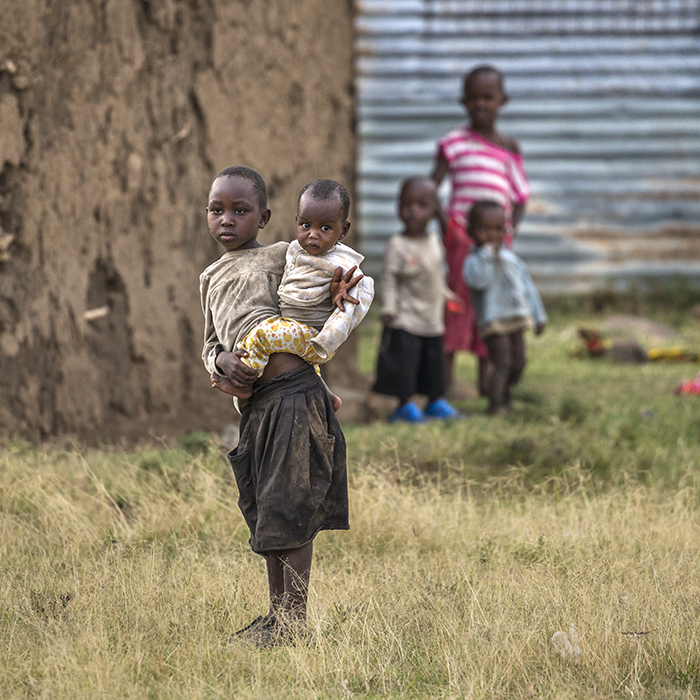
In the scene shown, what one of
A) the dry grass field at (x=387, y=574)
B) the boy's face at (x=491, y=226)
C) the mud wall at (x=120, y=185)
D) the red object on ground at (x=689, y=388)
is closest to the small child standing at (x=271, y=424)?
the dry grass field at (x=387, y=574)

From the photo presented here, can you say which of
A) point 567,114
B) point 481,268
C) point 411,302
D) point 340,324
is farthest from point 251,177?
point 567,114

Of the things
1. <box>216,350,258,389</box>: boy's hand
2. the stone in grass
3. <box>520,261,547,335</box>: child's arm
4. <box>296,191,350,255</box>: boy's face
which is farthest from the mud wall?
the stone in grass

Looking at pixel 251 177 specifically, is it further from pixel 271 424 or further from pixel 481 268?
pixel 481 268

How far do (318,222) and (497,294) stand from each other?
3346mm

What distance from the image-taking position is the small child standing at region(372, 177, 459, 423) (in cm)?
545

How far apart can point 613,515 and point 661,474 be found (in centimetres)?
94

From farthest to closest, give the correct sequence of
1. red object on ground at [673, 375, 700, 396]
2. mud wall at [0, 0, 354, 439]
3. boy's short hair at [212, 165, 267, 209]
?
red object on ground at [673, 375, 700, 396]
mud wall at [0, 0, 354, 439]
boy's short hair at [212, 165, 267, 209]

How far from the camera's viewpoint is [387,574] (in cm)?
283

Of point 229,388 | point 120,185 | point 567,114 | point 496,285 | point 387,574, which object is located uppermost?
point 567,114

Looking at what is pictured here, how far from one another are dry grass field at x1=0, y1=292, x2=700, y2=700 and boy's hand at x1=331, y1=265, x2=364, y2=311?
84 cm

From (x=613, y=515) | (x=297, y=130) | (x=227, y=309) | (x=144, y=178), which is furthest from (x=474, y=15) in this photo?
(x=227, y=309)

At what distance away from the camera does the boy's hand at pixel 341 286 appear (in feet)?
7.84

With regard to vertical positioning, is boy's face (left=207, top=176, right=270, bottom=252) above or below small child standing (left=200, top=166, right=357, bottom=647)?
above

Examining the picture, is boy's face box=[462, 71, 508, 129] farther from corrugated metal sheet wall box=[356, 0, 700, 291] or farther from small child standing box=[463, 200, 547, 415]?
corrugated metal sheet wall box=[356, 0, 700, 291]
